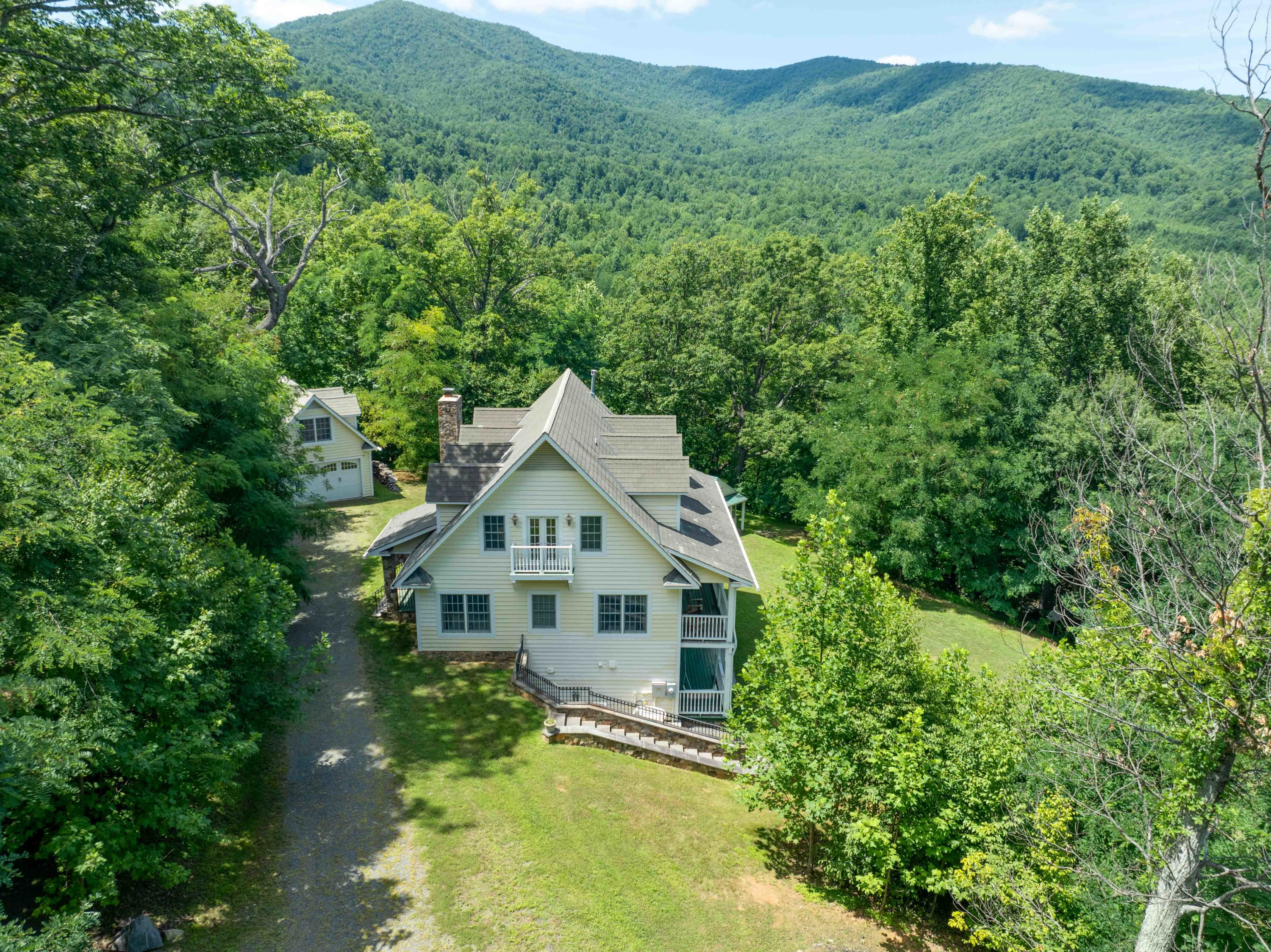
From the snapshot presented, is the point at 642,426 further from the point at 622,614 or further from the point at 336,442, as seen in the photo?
the point at 336,442

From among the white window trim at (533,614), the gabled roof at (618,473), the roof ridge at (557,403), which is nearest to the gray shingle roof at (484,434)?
the gabled roof at (618,473)

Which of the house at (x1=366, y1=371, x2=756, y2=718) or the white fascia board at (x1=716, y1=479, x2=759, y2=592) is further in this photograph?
the white fascia board at (x1=716, y1=479, x2=759, y2=592)

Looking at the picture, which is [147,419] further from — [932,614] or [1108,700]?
[932,614]

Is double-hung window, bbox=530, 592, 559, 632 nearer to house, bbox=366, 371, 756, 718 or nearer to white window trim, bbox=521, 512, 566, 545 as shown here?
house, bbox=366, 371, 756, 718

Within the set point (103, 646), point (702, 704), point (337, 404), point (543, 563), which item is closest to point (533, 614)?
point (543, 563)

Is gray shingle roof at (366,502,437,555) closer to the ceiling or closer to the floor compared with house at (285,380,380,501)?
closer to the floor

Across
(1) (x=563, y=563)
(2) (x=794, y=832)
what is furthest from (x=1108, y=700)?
(1) (x=563, y=563)

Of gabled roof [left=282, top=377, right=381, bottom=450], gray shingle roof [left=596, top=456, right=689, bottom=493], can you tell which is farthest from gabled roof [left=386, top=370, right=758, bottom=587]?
gabled roof [left=282, top=377, right=381, bottom=450]
